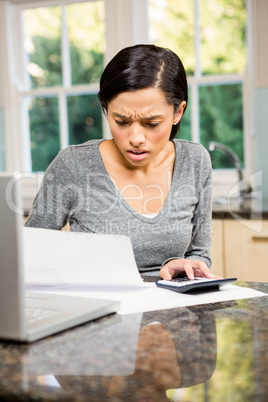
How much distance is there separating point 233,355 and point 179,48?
3026 mm

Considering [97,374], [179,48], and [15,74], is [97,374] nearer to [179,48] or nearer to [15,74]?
[179,48]

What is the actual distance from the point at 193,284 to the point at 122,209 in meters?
0.56

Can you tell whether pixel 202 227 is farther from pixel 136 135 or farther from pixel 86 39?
pixel 86 39

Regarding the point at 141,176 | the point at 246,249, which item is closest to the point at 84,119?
the point at 246,249

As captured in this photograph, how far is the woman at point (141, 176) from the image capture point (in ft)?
4.94

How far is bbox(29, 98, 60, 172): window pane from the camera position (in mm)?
3826

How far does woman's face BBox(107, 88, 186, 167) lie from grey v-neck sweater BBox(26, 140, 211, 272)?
6.9 inches

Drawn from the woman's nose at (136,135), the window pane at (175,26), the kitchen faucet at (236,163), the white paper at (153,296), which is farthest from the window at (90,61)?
the white paper at (153,296)

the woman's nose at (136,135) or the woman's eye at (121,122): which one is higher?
the woman's eye at (121,122)

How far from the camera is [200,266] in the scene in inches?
50.6

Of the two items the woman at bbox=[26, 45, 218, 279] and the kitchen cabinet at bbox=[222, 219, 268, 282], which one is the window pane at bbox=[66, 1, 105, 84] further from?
the woman at bbox=[26, 45, 218, 279]

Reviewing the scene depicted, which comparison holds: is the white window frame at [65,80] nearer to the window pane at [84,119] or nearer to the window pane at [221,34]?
the window pane at [221,34]

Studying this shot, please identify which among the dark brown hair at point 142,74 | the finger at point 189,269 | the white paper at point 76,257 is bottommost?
the finger at point 189,269

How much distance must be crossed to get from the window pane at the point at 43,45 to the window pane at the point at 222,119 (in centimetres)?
105
